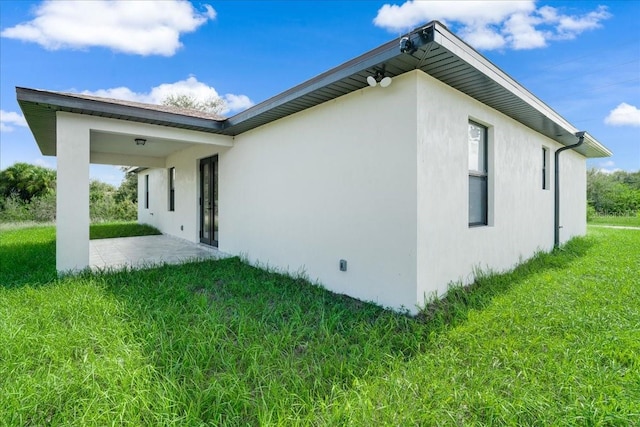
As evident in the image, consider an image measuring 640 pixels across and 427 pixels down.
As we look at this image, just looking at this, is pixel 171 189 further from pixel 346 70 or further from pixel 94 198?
pixel 94 198

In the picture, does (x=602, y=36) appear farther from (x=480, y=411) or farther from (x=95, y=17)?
(x=95, y=17)

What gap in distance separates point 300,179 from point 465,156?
2589 millimetres

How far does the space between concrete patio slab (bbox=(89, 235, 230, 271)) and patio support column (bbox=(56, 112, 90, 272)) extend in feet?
2.40

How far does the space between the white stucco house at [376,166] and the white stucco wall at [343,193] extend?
0.02m

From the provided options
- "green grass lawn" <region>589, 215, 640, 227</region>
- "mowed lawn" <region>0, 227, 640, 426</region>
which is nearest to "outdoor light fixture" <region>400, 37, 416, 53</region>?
"mowed lawn" <region>0, 227, 640, 426</region>

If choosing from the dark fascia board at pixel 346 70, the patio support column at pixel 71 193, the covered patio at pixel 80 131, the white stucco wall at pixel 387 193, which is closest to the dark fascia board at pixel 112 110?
the covered patio at pixel 80 131

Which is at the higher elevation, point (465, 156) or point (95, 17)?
point (95, 17)

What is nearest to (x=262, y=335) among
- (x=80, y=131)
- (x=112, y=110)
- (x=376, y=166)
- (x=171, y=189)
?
(x=376, y=166)

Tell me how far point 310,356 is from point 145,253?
651 cm

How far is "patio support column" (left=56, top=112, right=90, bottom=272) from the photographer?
16.1 ft

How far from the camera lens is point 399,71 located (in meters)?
3.66

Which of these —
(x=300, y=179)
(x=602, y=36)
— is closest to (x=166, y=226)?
(x=300, y=179)

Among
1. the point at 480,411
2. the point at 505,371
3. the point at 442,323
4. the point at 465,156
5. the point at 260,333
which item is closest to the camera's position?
the point at 480,411

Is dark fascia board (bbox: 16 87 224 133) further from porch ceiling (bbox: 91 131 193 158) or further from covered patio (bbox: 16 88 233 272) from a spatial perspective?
porch ceiling (bbox: 91 131 193 158)
